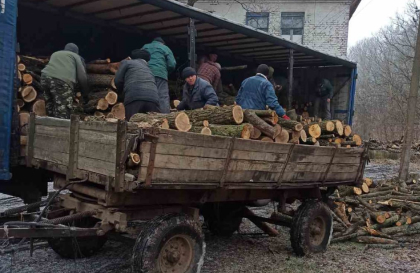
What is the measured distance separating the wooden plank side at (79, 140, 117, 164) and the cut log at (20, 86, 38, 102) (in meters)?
2.92

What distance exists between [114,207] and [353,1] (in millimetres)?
19499

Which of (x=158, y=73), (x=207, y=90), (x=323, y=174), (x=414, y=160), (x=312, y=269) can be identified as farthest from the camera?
(x=414, y=160)

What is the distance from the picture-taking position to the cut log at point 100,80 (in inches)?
305

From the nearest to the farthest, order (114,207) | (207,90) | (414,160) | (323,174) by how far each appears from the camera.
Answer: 1. (114,207)
2. (323,174)
3. (207,90)
4. (414,160)

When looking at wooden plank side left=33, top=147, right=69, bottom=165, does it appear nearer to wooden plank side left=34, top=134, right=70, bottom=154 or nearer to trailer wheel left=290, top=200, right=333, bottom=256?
wooden plank side left=34, top=134, right=70, bottom=154

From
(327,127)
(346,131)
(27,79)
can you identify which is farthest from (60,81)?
(346,131)

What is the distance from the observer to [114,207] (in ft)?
12.5

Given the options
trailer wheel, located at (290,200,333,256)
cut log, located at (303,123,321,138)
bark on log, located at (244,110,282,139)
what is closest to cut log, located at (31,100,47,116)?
bark on log, located at (244,110,282,139)

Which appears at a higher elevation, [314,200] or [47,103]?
[47,103]

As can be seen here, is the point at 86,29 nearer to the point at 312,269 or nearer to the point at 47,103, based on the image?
the point at 47,103

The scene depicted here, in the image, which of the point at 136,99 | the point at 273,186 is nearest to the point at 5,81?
the point at 136,99

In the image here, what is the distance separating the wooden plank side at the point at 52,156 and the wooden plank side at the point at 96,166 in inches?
9.7

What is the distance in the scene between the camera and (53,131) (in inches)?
170

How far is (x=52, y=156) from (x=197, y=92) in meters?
2.50
